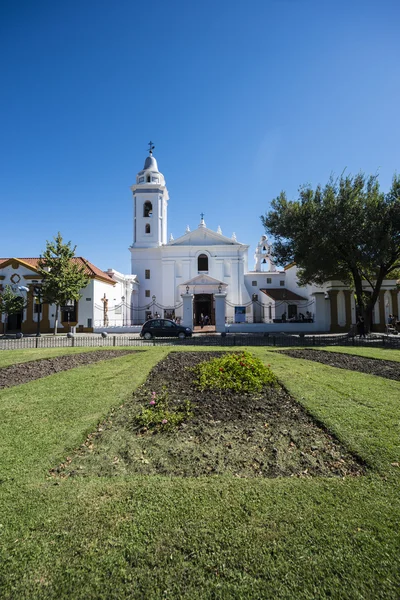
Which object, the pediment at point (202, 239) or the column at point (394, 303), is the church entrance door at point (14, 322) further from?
the column at point (394, 303)

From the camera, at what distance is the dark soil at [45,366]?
318 inches

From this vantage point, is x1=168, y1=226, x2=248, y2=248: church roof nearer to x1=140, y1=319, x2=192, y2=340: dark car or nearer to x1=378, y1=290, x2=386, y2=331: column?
x1=378, y1=290, x2=386, y2=331: column

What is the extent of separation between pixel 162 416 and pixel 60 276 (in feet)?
78.4

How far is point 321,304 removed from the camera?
25.4m

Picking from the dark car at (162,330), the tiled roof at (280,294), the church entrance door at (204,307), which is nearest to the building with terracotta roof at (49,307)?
the dark car at (162,330)

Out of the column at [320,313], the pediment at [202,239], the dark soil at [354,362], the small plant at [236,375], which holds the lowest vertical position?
the dark soil at [354,362]

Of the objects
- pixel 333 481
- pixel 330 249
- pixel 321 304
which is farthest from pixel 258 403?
pixel 321 304

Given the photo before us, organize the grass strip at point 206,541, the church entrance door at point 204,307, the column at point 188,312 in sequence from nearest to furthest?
the grass strip at point 206,541, the column at point 188,312, the church entrance door at point 204,307

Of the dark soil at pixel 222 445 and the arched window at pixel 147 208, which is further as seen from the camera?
the arched window at pixel 147 208

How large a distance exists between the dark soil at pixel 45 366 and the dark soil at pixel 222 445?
14.0 feet

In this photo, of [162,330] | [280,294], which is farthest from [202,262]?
[162,330]

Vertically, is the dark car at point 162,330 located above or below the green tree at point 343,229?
below

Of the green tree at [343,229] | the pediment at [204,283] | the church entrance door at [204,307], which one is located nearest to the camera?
the green tree at [343,229]

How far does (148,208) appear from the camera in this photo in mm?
41344
